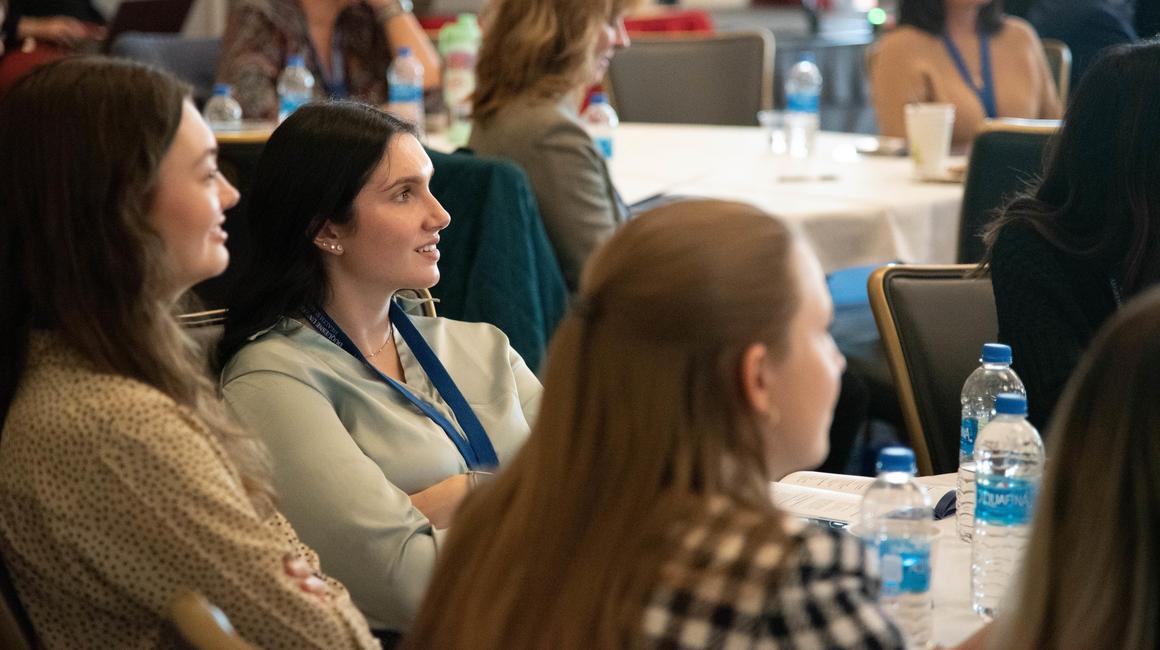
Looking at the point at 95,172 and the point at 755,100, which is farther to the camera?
the point at 755,100

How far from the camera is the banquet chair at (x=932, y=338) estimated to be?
2371mm

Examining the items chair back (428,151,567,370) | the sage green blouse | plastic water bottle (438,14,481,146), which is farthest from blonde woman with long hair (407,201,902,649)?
plastic water bottle (438,14,481,146)

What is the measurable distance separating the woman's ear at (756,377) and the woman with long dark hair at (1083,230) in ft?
3.98

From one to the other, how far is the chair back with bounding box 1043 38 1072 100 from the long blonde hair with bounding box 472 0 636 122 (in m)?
2.26

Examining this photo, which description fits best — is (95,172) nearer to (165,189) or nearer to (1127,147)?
(165,189)

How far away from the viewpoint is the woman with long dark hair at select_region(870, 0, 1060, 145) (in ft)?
14.8

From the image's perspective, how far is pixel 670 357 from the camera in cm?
111

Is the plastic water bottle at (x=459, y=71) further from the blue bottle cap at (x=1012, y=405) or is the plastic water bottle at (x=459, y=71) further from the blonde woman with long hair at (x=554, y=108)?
the blue bottle cap at (x=1012, y=405)

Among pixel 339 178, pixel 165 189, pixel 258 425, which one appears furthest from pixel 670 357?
pixel 339 178

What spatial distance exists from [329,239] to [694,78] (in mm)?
3874

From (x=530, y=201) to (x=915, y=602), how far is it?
1622 millimetres

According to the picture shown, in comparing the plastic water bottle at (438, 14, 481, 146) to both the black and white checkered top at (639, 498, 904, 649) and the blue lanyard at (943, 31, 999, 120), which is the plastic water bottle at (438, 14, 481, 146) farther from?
the black and white checkered top at (639, 498, 904, 649)

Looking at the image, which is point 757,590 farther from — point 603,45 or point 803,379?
point 603,45

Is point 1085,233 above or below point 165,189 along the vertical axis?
below
